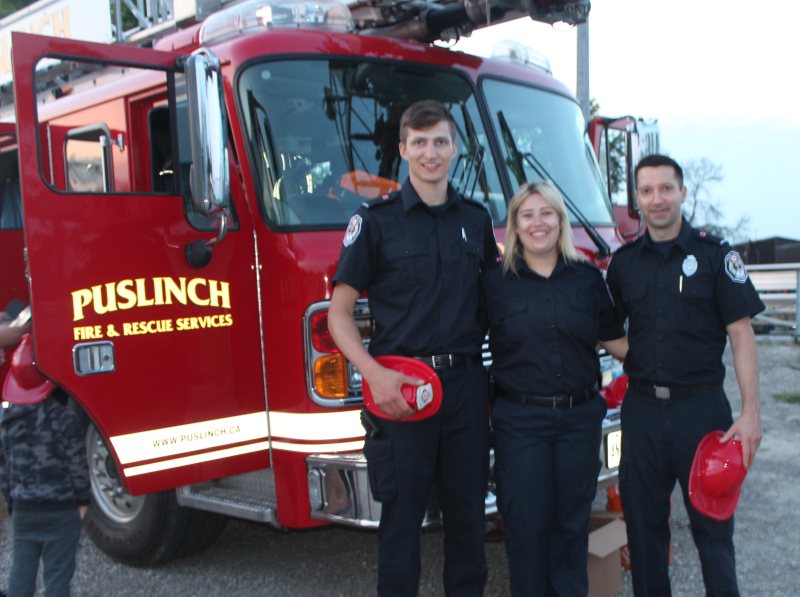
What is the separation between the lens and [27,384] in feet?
10.7

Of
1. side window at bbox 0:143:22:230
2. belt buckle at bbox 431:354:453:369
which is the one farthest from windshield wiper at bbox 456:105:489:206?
side window at bbox 0:143:22:230

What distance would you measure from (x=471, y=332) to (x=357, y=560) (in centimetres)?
196

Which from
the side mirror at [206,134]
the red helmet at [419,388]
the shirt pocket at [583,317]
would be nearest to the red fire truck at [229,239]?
the side mirror at [206,134]

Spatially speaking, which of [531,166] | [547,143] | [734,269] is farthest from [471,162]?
[734,269]

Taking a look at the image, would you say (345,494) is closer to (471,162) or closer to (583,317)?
(583,317)

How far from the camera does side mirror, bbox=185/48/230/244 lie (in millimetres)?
3078

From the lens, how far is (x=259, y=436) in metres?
3.60

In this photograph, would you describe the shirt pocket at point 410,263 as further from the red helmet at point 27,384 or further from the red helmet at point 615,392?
the red helmet at point 27,384

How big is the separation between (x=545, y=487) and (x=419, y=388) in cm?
60

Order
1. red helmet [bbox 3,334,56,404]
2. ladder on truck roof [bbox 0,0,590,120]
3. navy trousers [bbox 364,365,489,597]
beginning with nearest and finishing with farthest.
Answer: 1. navy trousers [bbox 364,365,489,597]
2. red helmet [bbox 3,334,56,404]
3. ladder on truck roof [bbox 0,0,590,120]

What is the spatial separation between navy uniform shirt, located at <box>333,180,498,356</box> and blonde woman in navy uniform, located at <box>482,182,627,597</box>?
13 centimetres

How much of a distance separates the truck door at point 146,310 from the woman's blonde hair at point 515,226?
3.70 feet

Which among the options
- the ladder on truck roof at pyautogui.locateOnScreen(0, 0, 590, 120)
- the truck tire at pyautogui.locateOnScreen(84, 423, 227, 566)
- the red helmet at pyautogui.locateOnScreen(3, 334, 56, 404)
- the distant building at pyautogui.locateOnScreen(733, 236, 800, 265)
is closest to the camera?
the red helmet at pyautogui.locateOnScreen(3, 334, 56, 404)

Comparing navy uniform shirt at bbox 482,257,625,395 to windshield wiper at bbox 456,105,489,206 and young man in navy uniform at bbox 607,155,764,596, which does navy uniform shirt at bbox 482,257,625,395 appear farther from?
windshield wiper at bbox 456,105,489,206
